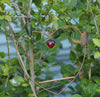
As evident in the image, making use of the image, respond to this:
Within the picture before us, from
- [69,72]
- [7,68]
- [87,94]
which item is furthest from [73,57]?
[7,68]

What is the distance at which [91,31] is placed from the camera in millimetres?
1562

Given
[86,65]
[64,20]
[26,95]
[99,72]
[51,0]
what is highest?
[51,0]

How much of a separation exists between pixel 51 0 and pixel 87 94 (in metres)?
0.67

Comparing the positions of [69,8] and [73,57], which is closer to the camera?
[69,8]

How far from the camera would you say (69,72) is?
5.19 feet

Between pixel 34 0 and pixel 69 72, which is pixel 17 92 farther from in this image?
pixel 34 0

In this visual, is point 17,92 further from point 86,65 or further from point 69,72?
point 86,65

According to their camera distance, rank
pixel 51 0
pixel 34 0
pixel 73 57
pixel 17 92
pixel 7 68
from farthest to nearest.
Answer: pixel 17 92 → pixel 73 57 → pixel 34 0 → pixel 7 68 → pixel 51 0

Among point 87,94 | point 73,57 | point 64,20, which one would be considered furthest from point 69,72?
point 64,20

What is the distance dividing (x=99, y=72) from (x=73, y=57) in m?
0.35

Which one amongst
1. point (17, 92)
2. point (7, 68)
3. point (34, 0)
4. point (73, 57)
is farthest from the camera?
point (17, 92)

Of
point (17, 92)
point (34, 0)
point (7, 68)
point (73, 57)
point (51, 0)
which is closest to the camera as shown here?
point (51, 0)

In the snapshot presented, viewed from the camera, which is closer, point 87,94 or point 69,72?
point 87,94

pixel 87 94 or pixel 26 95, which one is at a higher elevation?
pixel 87 94
